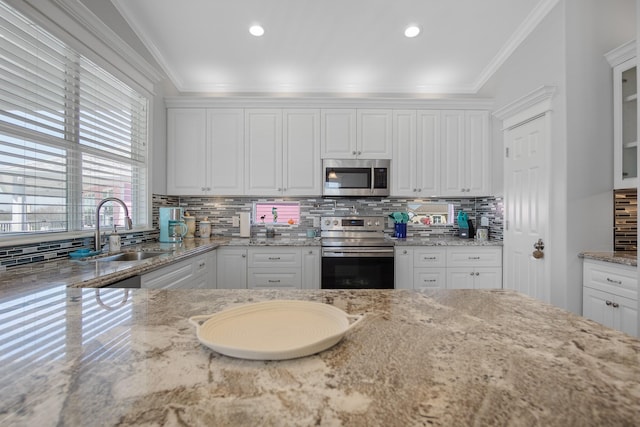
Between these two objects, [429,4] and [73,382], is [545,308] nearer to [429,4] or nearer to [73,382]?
[73,382]

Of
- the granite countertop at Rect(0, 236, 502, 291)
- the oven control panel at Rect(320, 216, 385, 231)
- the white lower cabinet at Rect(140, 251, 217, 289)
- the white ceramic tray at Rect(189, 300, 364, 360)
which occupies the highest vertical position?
the oven control panel at Rect(320, 216, 385, 231)

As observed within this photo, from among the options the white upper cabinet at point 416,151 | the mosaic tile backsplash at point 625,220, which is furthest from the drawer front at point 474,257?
the mosaic tile backsplash at point 625,220

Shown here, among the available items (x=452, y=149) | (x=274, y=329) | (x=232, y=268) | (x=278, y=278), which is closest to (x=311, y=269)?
(x=278, y=278)

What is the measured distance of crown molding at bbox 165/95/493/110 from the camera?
333 centimetres

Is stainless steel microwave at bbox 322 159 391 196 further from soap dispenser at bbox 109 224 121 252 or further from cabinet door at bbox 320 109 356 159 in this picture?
soap dispenser at bbox 109 224 121 252

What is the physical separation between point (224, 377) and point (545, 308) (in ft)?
3.05

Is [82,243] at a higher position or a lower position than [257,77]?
lower

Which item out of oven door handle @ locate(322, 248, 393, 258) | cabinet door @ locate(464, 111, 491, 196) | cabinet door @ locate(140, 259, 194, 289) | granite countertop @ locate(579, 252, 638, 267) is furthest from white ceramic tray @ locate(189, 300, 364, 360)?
cabinet door @ locate(464, 111, 491, 196)

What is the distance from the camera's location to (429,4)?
2.41 meters

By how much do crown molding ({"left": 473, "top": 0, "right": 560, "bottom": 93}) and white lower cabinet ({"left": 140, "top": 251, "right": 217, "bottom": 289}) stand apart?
3.54 meters

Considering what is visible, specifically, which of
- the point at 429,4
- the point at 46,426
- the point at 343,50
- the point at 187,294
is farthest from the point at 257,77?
the point at 46,426

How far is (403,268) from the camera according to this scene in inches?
121

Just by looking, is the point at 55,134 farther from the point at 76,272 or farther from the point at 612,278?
the point at 612,278

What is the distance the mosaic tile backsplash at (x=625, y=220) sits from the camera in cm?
217
